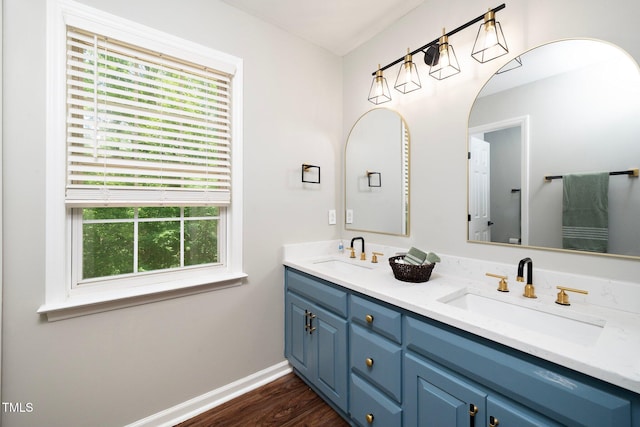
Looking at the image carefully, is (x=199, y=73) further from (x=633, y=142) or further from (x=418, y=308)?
(x=633, y=142)

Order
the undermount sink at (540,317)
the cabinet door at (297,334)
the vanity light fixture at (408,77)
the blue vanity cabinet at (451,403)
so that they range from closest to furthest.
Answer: the blue vanity cabinet at (451,403), the undermount sink at (540,317), the vanity light fixture at (408,77), the cabinet door at (297,334)

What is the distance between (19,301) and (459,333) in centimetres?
192

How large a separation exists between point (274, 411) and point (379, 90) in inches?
88.5

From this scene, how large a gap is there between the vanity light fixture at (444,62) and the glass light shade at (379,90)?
1.07 feet

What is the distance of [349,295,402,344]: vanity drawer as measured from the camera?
1.24 meters

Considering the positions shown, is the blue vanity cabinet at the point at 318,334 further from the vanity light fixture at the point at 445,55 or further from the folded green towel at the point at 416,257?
the vanity light fixture at the point at 445,55

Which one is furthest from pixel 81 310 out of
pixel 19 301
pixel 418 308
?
pixel 418 308

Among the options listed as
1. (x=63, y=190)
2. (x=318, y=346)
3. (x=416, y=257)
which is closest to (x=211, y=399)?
(x=318, y=346)

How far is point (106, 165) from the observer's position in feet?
4.60

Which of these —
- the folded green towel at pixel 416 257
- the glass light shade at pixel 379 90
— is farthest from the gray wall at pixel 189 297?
the folded green towel at pixel 416 257

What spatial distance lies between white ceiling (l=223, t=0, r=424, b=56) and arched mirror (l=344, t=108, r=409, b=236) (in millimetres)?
609

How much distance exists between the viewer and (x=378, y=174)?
209 centimetres

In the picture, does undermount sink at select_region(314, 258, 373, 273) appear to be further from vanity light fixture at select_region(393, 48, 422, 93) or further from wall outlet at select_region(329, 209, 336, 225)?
vanity light fixture at select_region(393, 48, 422, 93)

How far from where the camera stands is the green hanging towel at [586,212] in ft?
3.72
